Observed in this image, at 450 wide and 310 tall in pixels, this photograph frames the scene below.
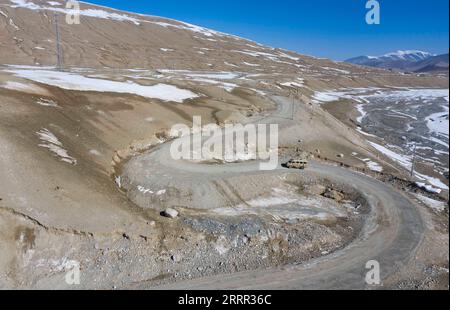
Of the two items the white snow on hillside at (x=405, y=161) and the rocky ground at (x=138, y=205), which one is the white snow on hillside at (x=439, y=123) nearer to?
the white snow on hillside at (x=405, y=161)

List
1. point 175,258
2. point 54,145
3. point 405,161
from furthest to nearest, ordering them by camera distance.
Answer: point 405,161 → point 54,145 → point 175,258

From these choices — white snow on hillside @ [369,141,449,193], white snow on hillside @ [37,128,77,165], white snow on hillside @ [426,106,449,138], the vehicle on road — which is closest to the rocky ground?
white snow on hillside @ [37,128,77,165]

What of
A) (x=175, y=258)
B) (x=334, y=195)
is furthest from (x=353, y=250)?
(x=175, y=258)

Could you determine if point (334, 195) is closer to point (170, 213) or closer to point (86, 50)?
point (170, 213)

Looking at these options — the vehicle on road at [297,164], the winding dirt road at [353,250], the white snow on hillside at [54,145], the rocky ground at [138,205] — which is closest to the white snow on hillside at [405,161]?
the rocky ground at [138,205]

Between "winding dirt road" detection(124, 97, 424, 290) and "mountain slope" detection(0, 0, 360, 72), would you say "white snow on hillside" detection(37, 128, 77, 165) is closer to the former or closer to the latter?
"winding dirt road" detection(124, 97, 424, 290)
